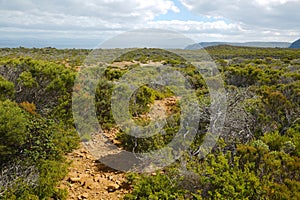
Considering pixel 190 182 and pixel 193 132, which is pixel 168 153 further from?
pixel 190 182

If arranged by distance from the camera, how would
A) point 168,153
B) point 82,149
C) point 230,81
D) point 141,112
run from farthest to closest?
point 230,81
point 141,112
point 82,149
point 168,153

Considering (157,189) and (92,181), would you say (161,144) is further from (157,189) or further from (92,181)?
(157,189)

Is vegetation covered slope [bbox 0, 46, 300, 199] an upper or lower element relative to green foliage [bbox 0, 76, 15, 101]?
lower

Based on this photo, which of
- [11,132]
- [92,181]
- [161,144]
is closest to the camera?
[11,132]

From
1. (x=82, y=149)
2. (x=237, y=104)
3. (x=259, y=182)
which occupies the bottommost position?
(x=82, y=149)

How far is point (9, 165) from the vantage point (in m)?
4.92

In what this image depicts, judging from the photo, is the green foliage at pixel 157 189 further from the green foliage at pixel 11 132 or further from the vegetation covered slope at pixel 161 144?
the green foliage at pixel 11 132

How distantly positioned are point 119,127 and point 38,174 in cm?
322

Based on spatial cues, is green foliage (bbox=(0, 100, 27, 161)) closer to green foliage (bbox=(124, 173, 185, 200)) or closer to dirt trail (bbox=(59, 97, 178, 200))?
dirt trail (bbox=(59, 97, 178, 200))

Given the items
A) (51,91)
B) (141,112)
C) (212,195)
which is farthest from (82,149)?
(212,195)

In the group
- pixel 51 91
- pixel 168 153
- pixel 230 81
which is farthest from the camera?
pixel 230 81

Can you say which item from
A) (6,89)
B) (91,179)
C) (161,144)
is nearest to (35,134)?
(91,179)

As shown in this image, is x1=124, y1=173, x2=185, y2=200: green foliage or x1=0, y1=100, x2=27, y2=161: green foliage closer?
x1=124, y1=173, x2=185, y2=200: green foliage

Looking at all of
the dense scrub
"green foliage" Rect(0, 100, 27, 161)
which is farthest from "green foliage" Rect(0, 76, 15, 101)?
"green foliage" Rect(0, 100, 27, 161)
